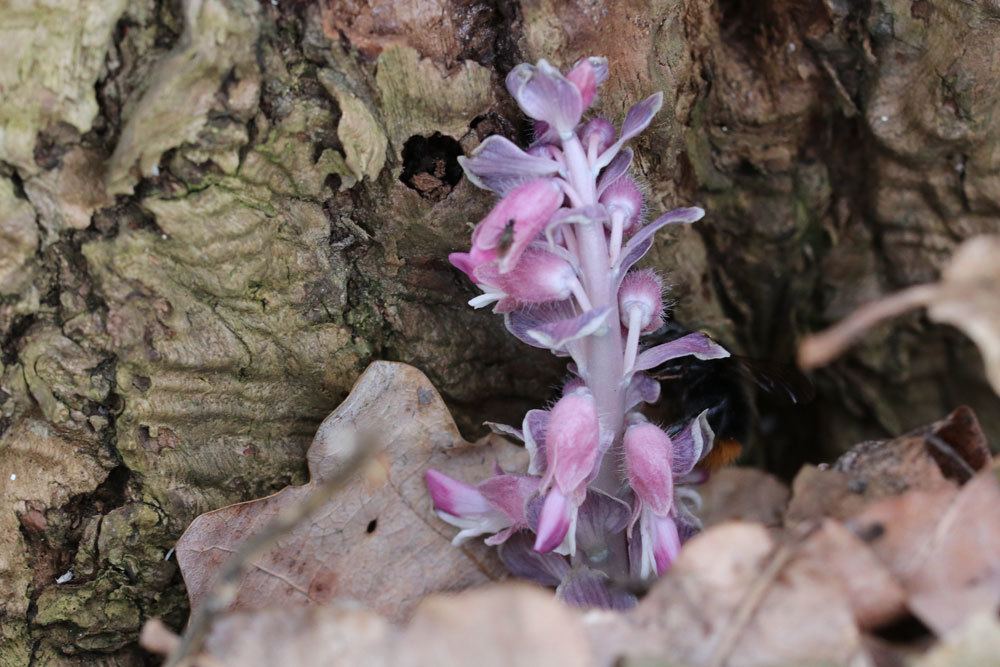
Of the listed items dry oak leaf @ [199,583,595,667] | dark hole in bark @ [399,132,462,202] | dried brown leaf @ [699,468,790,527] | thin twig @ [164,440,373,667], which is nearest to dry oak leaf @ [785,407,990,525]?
dry oak leaf @ [199,583,595,667]

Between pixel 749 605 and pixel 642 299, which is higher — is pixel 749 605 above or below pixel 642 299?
below

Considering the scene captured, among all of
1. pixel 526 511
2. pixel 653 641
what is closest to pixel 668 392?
pixel 526 511

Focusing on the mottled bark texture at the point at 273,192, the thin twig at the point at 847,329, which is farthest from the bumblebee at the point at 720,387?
the thin twig at the point at 847,329

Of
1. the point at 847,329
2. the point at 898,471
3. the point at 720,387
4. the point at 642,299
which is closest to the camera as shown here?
the point at 847,329

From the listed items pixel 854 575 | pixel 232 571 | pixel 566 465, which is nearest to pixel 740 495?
pixel 566 465

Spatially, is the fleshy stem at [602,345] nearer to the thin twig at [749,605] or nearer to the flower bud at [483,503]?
the flower bud at [483,503]

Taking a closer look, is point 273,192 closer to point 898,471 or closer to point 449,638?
point 449,638

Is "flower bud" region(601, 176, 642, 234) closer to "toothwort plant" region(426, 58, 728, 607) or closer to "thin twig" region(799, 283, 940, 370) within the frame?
"toothwort plant" region(426, 58, 728, 607)
